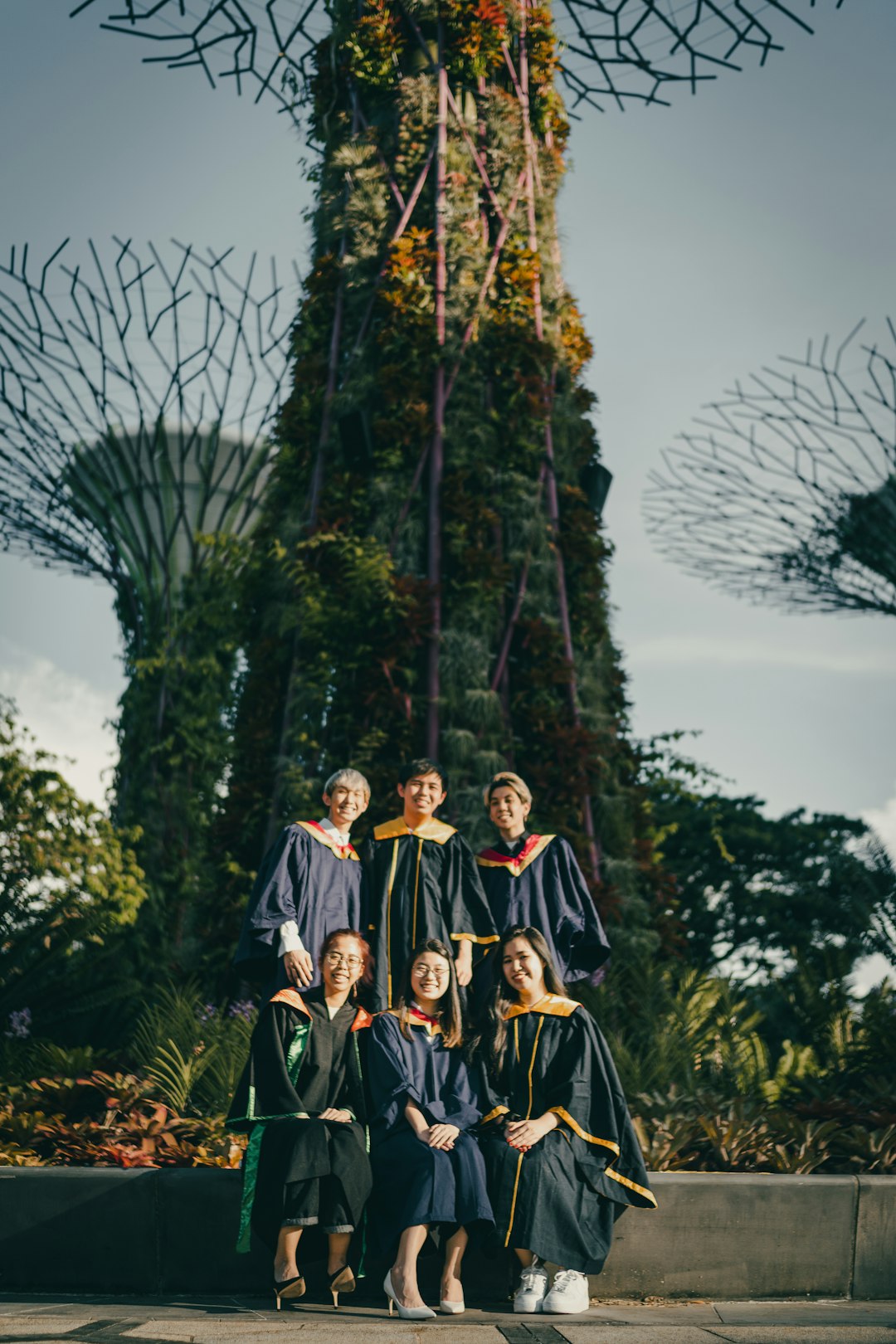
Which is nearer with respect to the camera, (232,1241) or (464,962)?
(232,1241)

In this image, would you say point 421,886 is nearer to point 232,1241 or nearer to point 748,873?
point 232,1241

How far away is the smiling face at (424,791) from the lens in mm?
4793

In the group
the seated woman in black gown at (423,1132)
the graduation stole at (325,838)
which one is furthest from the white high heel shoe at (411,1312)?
the graduation stole at (325,838)

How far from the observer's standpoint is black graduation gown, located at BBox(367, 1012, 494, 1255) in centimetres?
384

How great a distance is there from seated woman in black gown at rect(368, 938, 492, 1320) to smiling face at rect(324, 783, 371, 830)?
2.07 feet

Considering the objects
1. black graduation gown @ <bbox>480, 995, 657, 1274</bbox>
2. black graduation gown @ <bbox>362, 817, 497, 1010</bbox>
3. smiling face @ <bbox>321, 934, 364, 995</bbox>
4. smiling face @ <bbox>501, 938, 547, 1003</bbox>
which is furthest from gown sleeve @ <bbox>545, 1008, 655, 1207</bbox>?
smiling face @ <bbox>321, 934, 364, 995</bbox>

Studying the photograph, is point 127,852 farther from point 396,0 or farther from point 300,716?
point 396,0

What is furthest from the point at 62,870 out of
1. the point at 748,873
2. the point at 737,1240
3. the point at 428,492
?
the point at 748,873

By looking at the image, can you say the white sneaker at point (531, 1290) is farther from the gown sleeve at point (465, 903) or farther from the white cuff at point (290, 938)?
the white cuff at point (290, 938)

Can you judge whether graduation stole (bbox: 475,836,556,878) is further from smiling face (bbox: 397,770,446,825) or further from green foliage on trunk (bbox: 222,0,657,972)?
green foliage on trunk (bbox: 222,0,657,972)

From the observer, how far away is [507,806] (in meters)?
4.82

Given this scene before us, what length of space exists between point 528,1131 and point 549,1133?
11 cm

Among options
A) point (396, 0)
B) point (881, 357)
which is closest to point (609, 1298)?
point (881, 357)

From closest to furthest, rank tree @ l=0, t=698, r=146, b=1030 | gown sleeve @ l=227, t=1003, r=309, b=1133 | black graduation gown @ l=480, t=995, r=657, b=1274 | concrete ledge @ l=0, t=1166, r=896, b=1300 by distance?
black graduation gown @ l=480, t=995, r=657, b=1274 < gown sleeve @ l=227, t=1003, r=309, b=1133 < concrete ledge @ l=0, t=1166, r=896, b=1300 < tree @ l=0, t=698, r=146, b=1030
